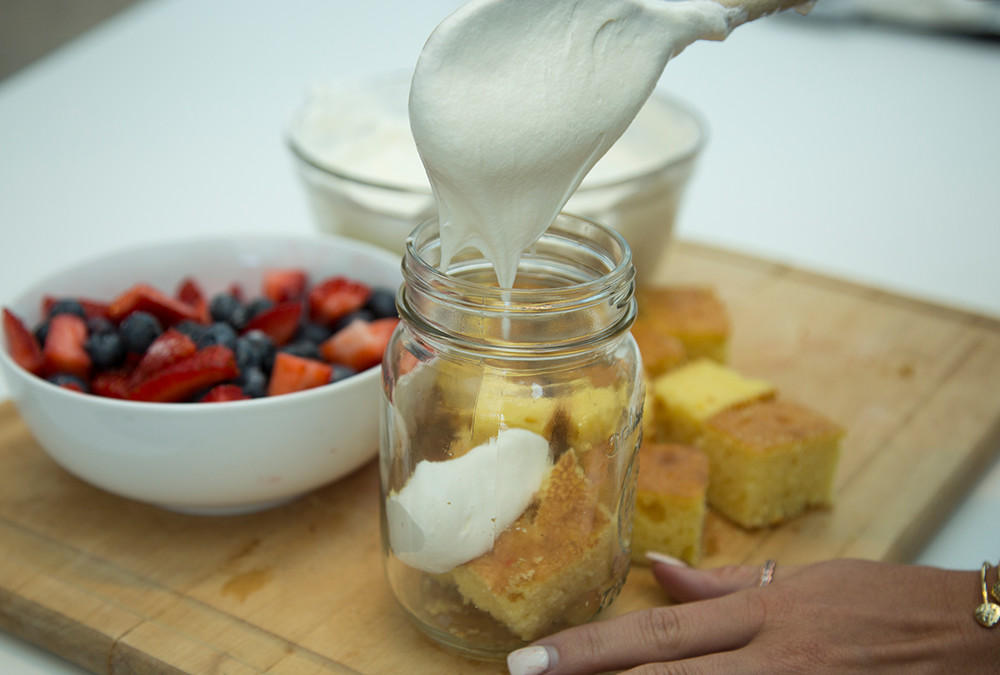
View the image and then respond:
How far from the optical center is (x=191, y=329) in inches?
57.1

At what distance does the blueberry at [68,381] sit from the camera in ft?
4.41

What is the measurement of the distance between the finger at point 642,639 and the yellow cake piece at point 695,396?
1.26 ft

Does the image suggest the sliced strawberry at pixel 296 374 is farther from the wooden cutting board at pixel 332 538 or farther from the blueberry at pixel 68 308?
the blueberry at pixel 68 308

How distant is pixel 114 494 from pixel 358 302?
1.37 ft

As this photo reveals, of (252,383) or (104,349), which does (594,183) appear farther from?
(104,349)

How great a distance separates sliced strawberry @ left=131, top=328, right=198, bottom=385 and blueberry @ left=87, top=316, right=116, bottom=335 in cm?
11

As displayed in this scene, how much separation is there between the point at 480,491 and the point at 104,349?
0.61 metres

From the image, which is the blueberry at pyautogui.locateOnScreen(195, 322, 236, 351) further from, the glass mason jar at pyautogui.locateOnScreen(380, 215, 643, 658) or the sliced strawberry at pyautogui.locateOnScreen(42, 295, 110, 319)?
the glass mason jar at pyautogui.locateOnScreen(380, 215, 643, 658)

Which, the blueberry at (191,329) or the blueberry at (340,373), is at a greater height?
the blueberry at (191,329)

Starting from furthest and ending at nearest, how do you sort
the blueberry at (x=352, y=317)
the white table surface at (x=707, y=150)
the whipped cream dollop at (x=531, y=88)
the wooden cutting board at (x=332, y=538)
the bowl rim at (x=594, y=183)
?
the white table surface at (x=707, y=150), the bowl rim at (x=594, y=183), the blueberry at (x=352, y=317), the wooden cutting board at (x=332, y=538), the whipped cream dollop at (x=531, y=88)

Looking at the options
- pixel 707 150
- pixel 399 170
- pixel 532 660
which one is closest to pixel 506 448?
pixel 532 660

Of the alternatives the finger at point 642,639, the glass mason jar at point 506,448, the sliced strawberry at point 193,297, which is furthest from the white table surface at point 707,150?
the glass mason jar at point 506,448

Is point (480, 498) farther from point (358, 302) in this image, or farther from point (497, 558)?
point (358, 302)

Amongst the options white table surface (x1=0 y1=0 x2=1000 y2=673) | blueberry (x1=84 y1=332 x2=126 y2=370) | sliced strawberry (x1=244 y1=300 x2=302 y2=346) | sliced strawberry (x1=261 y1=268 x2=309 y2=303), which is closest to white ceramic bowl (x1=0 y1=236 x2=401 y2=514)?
blueberry (x1=84 y1=332 x2=126 y2=370)
